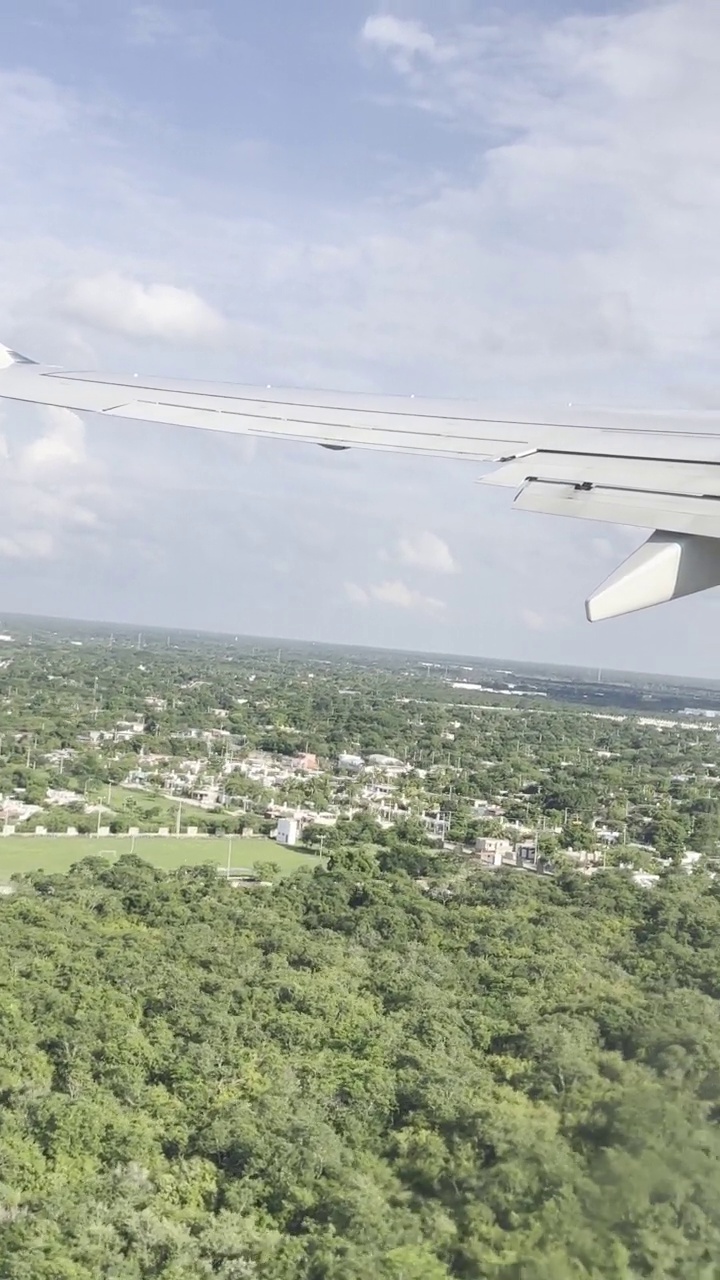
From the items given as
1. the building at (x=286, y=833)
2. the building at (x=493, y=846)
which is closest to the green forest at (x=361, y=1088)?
the building at (x=493, y=846)

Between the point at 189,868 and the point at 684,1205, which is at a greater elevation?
the point at 684,1205

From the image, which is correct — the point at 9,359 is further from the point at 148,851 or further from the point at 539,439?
the point at 148,851

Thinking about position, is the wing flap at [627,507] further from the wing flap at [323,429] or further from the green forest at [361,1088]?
the green forest at [361,1088]

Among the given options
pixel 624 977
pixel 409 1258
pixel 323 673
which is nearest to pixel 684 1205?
pixel 409 1258

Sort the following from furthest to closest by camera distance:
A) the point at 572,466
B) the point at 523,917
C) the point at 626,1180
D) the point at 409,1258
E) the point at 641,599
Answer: the point at 523,917
the point at 409,1258
the point at 626,1180
the point at 572,466
the point at 641,599

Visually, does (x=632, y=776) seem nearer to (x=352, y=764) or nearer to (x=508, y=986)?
(x=352, y=764)

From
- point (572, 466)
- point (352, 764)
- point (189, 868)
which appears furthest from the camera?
point (352, 764)

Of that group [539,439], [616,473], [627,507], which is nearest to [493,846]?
[539,439]
